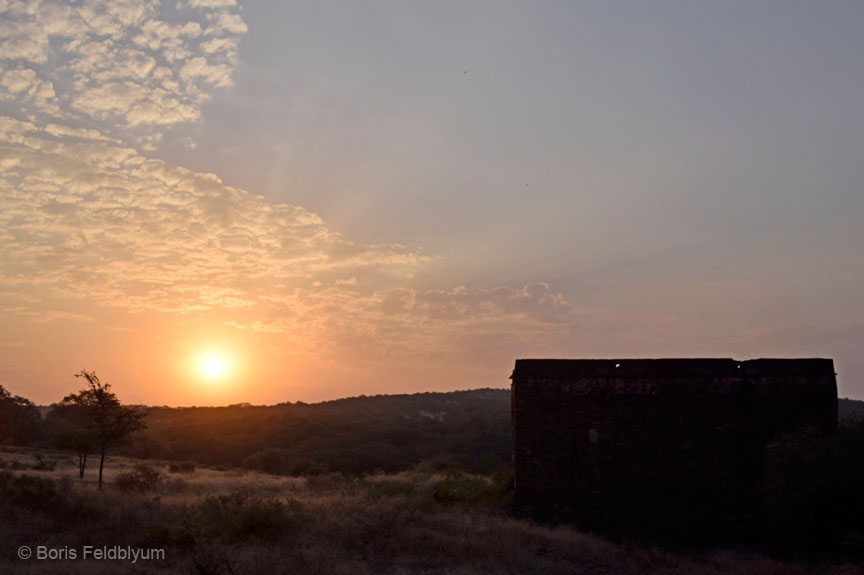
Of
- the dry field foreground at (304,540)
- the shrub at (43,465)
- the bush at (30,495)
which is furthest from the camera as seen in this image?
the shrub at (43,465)

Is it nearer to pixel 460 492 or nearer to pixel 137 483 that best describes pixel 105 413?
pixel 137 483

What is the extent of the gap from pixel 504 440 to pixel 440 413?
2828 centimetres

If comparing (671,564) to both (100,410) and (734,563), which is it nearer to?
(734,563)

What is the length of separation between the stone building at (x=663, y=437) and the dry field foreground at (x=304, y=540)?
172 cm

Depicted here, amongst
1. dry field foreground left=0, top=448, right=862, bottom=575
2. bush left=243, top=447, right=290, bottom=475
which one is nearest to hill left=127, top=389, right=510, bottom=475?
bush left=243, top=447, right=290, bottom=475

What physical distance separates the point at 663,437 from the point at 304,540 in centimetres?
1087

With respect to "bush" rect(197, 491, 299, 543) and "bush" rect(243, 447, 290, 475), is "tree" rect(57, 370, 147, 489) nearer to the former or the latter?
"bush" rect(197, 491, 299, 543)

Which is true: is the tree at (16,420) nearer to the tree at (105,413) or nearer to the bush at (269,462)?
the bush at (269,462)

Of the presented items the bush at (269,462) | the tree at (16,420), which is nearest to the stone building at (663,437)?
the bush at (269,462)

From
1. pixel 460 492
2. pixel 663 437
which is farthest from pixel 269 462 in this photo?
pixel 663 437

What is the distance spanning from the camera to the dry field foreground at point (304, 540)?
13.2m

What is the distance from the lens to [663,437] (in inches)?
758

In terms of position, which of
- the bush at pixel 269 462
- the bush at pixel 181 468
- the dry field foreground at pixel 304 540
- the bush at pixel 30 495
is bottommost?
the bush at pixel 269 462

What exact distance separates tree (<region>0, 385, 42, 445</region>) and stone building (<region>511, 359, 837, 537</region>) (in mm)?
43725
